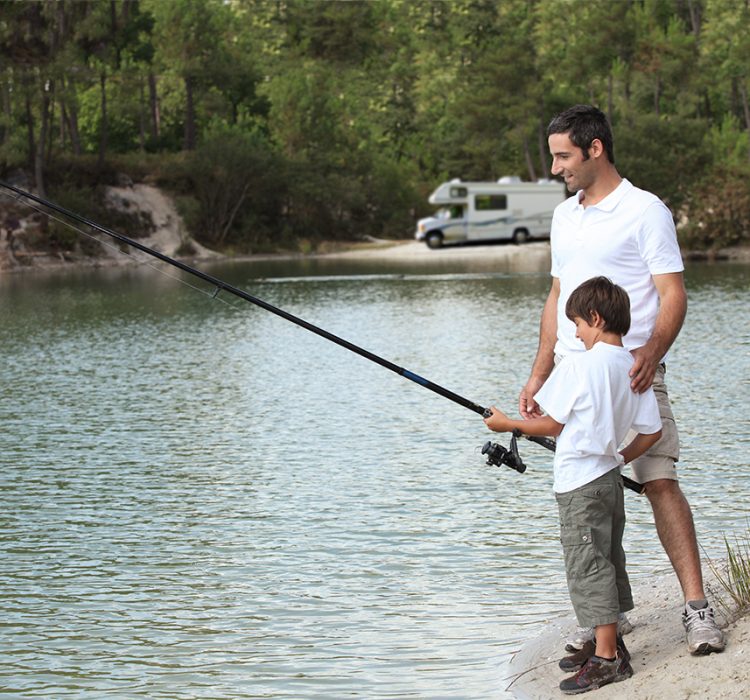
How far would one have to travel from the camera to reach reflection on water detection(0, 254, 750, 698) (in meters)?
5.99

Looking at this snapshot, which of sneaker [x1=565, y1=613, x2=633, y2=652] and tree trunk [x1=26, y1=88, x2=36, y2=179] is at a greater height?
tree trunk [x1=26, y1=88, x2=36, y2=179]

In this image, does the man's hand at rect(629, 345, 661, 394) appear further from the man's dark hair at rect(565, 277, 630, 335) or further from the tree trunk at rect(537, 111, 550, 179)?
the tree trunk at rect(537, 111, 550, 179)

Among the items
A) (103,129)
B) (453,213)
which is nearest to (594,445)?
(103,129)

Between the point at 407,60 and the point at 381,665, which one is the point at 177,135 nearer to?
the point at 407,60

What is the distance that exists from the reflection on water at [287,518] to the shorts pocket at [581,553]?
74 centimetres

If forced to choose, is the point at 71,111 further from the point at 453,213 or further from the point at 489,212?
the point at 489,212

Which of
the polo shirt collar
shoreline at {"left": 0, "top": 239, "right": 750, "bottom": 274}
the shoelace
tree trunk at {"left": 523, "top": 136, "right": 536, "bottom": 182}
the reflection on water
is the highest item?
tree trunk at {"left": 523, "top": 136, "right": 536, "bottom": 182}

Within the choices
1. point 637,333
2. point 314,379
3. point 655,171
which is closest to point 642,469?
point 637,333

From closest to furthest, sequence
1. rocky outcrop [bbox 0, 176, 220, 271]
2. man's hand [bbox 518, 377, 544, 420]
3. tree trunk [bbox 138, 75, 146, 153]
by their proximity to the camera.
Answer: man's hand [bbox 518, 377, 544, 420] → rocky outcrop [bbox 0, 176, 220, 271] → tree trunk [bbox 138, 75, 146, 153]

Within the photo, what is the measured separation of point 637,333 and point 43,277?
41.4 meters

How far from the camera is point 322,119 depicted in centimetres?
7119

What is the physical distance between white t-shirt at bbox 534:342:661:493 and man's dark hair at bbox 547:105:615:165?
29.3 inches

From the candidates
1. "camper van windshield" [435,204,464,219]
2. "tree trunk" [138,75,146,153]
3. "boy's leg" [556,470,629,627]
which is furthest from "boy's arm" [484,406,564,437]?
"tree trunk" [138,75,146,153]

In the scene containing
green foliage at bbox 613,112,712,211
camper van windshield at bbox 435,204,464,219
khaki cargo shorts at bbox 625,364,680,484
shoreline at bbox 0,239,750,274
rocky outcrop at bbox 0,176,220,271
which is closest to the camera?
khaki cargo shorts at bbox 625,364,680,484
